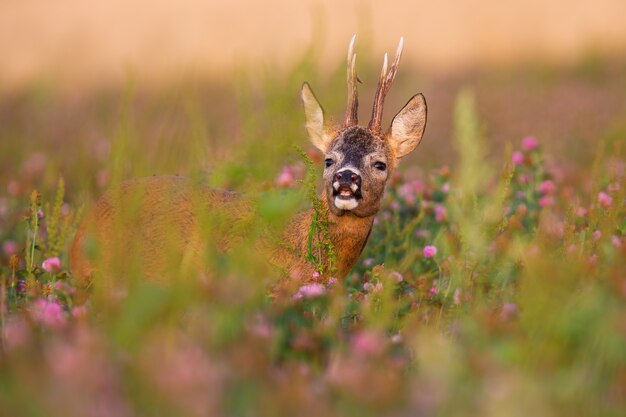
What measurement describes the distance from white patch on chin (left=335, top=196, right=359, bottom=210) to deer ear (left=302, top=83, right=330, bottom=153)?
891 millimetres

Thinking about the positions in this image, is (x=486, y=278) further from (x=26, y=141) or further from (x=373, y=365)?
(x=26, y=141)

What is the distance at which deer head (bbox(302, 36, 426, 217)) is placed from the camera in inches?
209

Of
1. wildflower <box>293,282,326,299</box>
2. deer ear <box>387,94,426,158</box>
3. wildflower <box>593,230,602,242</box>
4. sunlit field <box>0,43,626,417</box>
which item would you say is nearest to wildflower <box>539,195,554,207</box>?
sunlit field <box>0,43,626,417</box>

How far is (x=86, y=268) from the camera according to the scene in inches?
203

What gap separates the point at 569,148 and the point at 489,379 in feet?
24.0

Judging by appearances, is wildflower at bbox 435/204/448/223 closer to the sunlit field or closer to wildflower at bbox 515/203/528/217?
the sunlit field

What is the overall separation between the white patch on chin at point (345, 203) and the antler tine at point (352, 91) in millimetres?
754

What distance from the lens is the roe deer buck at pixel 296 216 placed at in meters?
5.13

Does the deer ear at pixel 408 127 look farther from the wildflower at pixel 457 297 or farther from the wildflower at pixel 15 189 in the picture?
the wildflower at pixel 15 189

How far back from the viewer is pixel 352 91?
5.72 meters

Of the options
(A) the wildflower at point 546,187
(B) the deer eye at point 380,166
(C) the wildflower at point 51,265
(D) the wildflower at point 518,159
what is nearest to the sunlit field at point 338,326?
(C) the wildflower at point 51,265

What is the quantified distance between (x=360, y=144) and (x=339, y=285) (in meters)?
1.38

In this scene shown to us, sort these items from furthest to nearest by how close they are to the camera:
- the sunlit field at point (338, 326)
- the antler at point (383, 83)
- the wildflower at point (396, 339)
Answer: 1. the antler at point (383, 83)
2. the wildflower at point (396, 339)
3. the sunlit field at point (338, 326)

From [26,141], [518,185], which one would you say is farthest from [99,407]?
[26,141]
